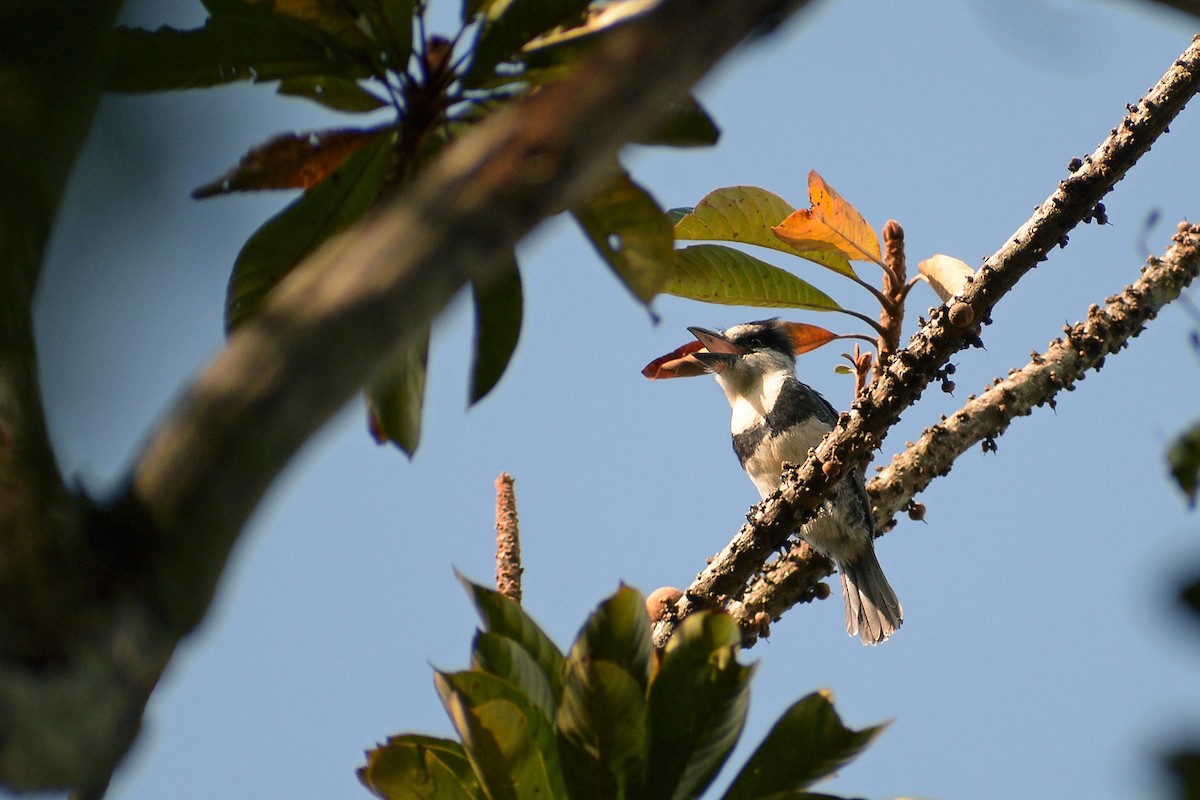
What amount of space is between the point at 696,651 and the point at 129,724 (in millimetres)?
1186

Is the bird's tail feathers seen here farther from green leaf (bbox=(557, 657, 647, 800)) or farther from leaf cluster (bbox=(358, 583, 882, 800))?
green leaf (bbox=(557, 657, 647, 800))

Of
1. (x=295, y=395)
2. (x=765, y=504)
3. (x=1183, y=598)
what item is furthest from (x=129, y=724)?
(x=765, y=504)

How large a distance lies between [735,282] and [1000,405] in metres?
0.82

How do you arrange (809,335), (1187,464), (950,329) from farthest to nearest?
(809,335)
(950,329)
(1187,464)

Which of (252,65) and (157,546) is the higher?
(252,65)

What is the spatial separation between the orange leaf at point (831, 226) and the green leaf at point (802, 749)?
1.47 metres

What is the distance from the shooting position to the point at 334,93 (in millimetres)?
1800

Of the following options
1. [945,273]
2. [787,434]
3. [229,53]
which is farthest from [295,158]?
[787,434]

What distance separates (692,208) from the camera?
9.89 feet

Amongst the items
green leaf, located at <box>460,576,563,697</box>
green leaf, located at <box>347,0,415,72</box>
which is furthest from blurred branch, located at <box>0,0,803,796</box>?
green leaf, located at <box>460,576,563,697</box>

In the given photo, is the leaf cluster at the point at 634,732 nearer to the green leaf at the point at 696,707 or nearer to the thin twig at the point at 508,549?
the green leaf at the point at 696,707

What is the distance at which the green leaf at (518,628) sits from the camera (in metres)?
2.07

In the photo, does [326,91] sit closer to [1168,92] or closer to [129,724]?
[129,724]

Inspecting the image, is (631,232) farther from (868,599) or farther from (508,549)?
(868,599)
